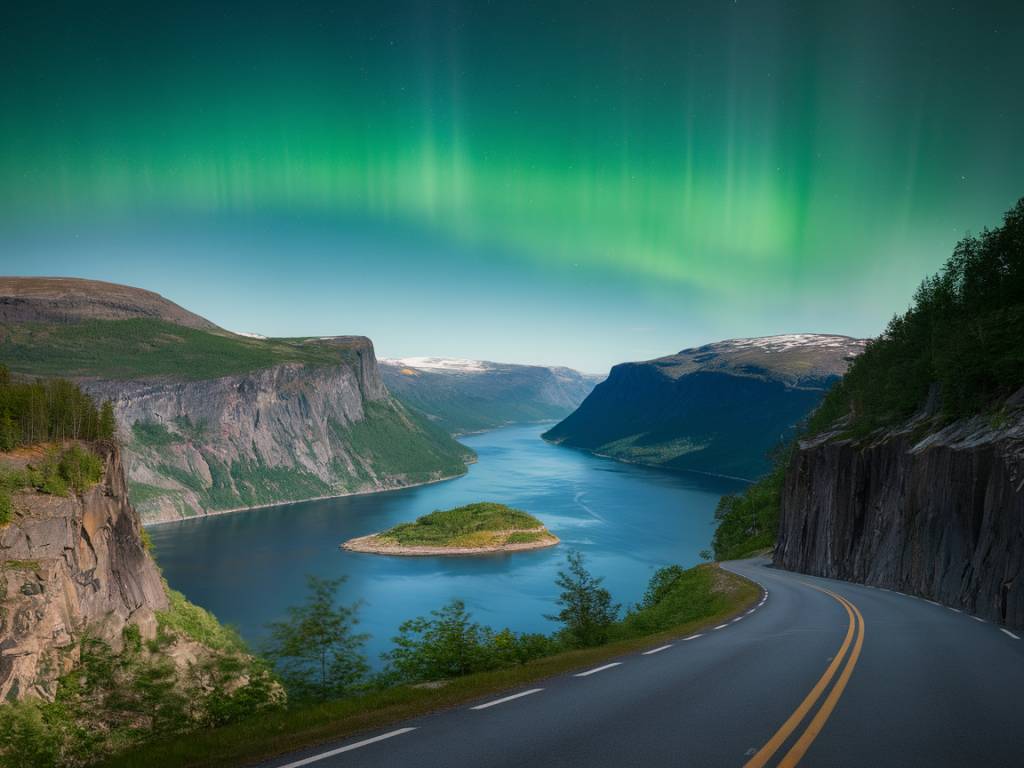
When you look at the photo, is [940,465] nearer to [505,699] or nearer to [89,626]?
[505,699]

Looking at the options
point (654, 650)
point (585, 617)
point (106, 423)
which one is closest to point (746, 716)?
point (654, 650)

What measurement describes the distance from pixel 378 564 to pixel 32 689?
286 feet

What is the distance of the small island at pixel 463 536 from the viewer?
124125 mm

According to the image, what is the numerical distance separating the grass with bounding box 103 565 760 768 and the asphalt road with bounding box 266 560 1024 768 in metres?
0.48

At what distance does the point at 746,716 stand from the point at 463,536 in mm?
121831

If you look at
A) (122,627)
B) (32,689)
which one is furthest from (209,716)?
(122,627)

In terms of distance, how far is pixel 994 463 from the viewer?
24.2m

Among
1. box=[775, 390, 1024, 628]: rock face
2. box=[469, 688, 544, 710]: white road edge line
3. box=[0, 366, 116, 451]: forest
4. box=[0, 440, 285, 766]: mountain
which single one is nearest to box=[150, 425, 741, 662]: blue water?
box=[0, 440, 285, 766]: mountain

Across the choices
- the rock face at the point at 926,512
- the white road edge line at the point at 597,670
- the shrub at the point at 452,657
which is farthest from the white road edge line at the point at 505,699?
the rock face at the point at 926,512

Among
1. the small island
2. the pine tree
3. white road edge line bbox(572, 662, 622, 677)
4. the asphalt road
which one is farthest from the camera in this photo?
the small island

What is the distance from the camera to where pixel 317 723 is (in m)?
9.98

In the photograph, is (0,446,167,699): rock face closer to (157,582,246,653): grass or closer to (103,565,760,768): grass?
(157,582,246,653): grass

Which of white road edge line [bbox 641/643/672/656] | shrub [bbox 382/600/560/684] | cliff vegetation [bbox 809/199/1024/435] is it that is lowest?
white road edge line [bbox 641/643/672/656]

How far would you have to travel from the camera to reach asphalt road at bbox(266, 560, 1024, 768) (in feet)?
26.4
